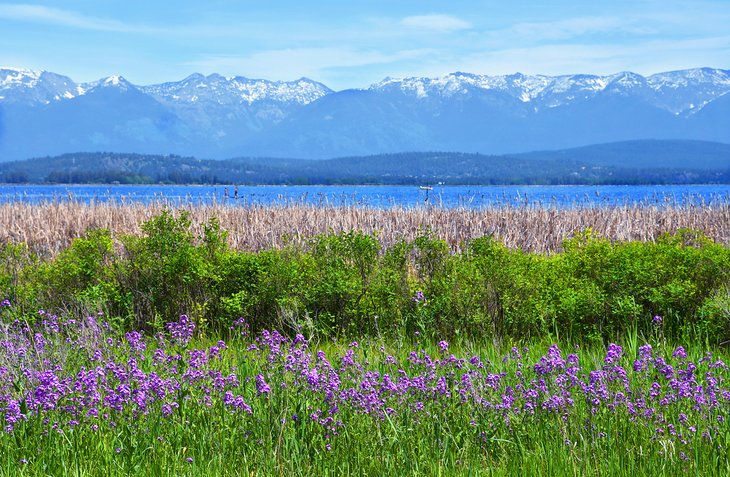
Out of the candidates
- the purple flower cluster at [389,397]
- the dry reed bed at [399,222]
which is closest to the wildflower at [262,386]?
the purple flower cluster at [389,397]

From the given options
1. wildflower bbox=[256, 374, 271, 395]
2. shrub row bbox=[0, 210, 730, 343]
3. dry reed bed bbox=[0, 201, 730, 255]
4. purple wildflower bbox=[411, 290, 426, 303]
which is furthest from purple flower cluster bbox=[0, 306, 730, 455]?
dry reed bed bbox=[0, 201, 730, 255]

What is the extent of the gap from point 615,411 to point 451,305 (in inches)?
174

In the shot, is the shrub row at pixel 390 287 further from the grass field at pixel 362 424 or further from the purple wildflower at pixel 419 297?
the grass field at pixel 362 424

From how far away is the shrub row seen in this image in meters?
10.2

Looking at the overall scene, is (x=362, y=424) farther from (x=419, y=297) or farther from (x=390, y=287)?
(x=390, y=287)

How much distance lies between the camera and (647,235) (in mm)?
22719

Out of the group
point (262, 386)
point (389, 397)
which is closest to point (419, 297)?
point (389, 397)

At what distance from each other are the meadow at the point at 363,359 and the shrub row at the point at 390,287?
0.03 meters

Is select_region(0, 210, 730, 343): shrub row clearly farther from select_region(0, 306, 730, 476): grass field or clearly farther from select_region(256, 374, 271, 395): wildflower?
select_region(256, 374, 271, 395): wildflower

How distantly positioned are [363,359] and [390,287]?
10.1 ft

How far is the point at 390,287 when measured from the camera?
10602 millimetres

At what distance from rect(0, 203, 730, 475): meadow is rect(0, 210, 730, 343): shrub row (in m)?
0.03

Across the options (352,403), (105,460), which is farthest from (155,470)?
(352,403)

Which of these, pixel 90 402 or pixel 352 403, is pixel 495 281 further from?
pixel 90 402
